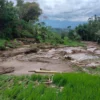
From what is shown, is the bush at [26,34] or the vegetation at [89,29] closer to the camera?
the bush at [26,34]

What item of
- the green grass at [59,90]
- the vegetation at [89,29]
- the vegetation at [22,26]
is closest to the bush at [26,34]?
the vegetation at [22,26]

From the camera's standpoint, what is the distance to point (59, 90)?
→ 5637mm

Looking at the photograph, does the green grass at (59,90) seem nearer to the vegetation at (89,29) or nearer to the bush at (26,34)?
the bush at (26,34)

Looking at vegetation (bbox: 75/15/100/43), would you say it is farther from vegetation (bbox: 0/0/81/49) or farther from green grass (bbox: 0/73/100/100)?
green grass (bbox: 0/73/100/100)

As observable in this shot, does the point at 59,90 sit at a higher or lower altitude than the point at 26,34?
lower

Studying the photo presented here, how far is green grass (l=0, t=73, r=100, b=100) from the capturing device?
499cm

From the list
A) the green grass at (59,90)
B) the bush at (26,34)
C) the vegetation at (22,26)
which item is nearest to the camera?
the green grass at (59,90)

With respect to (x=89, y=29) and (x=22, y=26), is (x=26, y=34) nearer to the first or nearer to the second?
(x=22, y=26)

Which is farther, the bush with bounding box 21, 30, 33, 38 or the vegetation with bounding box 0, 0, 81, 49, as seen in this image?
the bush with bounding box 21, 30, 33, 38

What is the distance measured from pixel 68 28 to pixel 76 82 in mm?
25253

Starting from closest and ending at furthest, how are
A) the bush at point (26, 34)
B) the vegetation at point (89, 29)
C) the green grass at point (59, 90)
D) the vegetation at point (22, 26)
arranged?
the green grass at point (59, 90) → the vegetation at point (22, 26) → the bush at point (26, 34) → the vegetation at point (89, 29)

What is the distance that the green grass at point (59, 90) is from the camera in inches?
197

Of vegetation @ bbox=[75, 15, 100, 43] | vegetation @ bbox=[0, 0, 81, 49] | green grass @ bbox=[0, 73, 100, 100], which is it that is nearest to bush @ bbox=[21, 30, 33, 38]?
vegetation @ bbox=[0, 0, 81, 49]

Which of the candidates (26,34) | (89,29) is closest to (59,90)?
(26,34)
